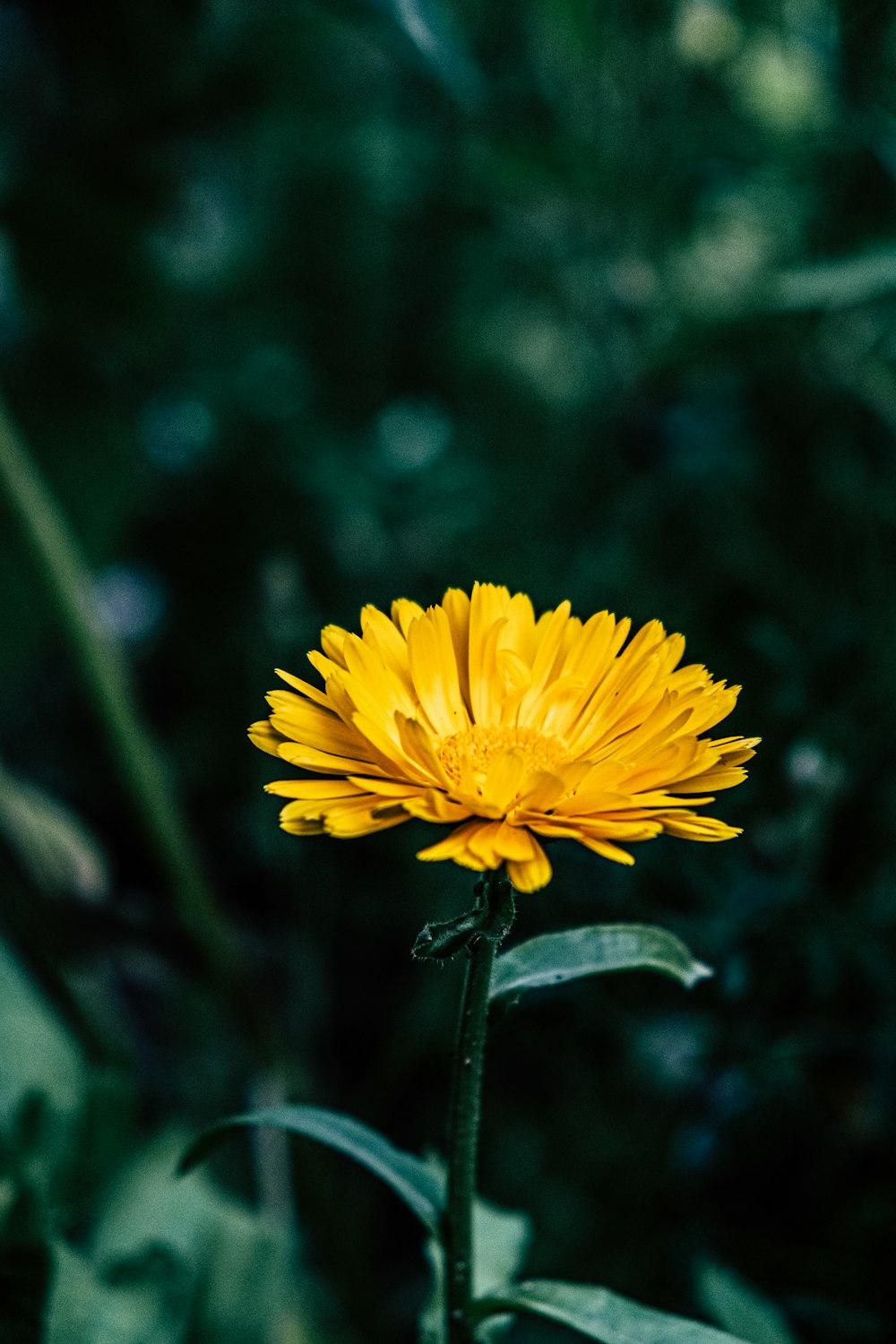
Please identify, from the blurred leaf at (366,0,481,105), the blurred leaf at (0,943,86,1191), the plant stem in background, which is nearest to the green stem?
the blurred leaf at (0,943,86,1191)

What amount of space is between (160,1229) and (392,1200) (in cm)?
42

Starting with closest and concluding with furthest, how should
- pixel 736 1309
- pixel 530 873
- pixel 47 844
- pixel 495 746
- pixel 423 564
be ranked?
pixel 530 873 < pixel 495 746 < pixel 736 1309 < pixel 47 844 < pixel 423 564

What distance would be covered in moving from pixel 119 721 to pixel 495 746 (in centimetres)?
63

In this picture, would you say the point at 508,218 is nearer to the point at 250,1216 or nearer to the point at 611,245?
the point at 611,245

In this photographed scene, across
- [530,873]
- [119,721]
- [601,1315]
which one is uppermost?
[119,721]

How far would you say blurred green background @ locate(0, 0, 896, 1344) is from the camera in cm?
80

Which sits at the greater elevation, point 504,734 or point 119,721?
point 119,721

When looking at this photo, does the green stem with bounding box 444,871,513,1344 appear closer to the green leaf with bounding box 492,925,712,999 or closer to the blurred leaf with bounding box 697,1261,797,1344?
the green leaf with bounding box 492,925,712,999

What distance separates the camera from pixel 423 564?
1.44m

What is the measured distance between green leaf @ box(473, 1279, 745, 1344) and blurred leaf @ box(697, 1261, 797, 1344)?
0.16 m

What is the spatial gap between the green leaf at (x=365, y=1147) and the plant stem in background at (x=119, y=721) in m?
0.50

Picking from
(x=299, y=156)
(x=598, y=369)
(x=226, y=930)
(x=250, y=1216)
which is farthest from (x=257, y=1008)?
(x=299, y=156)

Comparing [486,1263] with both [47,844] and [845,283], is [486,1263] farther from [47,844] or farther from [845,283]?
[845,283]

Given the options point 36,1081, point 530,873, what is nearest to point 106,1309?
point 36,1081
